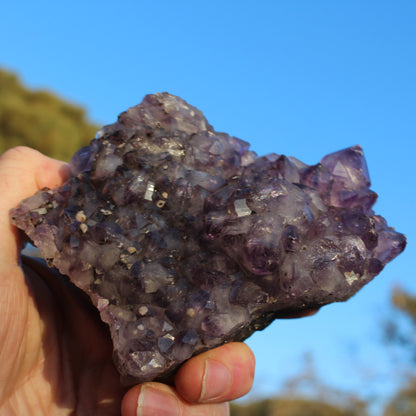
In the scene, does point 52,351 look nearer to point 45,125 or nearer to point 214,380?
point 214,380

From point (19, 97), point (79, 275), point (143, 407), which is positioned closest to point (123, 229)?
point (79, 275)

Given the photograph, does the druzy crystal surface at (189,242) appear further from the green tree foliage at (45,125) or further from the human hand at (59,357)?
the green tree foliage at (45,125)

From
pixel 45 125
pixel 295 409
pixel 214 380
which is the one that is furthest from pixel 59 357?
pixel 45 125

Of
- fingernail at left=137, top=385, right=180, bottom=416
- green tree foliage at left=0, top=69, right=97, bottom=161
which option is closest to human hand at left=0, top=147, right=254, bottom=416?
fingernail at left=137, top=385, right=180, bottom=416

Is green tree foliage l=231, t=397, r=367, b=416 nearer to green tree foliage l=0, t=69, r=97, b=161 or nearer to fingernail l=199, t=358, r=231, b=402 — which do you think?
green tree foliage l=0, t=69, r=97, b=161

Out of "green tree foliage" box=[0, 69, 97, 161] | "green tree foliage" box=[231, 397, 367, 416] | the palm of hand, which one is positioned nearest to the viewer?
the palm of hand

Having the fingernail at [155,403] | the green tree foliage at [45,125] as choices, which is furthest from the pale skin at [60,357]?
the green tree foliage at [45,125]
